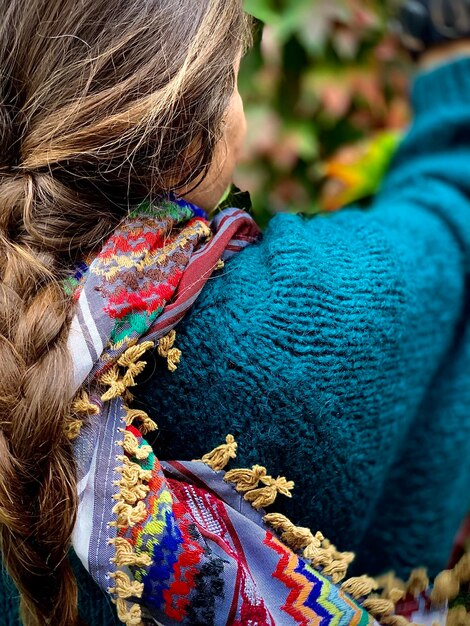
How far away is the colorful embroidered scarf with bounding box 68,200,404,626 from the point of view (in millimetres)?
535

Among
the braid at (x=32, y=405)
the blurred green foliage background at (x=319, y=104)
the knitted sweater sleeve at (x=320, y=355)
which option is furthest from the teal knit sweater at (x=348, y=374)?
the blurred green foliage background at (x=319, y=104)

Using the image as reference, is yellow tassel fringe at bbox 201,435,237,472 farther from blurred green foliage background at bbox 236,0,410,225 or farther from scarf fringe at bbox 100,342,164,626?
blurred green foliage background at bbox 236,0,410,225

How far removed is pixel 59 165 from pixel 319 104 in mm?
783

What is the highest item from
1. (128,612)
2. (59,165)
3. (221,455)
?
(59,165)

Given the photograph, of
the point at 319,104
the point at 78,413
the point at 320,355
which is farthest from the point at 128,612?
the point at 319,104

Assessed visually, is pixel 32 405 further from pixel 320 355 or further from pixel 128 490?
pixel 320 355

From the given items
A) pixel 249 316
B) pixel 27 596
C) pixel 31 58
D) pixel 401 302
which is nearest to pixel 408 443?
pixel 401 302

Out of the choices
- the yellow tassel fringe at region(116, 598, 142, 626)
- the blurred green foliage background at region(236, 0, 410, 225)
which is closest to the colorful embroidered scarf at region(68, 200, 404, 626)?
the yellow tassel fringe at region(116, 598, 142, 626)

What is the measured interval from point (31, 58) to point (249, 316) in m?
0.30

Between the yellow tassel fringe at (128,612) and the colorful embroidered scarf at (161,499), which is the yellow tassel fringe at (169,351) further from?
the yellow tassel fringe at (128,612)

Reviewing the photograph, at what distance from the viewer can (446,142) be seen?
952 millimetres

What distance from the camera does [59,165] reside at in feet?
1.87

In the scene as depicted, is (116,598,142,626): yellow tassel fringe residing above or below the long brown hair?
below

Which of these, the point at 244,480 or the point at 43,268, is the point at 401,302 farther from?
the point at 43,268
